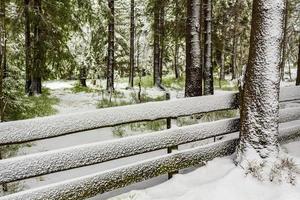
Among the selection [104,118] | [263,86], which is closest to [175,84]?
[263,86]

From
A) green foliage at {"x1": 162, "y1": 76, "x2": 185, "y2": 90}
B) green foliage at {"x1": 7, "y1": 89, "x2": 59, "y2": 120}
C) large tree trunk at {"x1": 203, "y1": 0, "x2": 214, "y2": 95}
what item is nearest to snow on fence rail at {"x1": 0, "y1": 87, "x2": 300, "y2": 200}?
green foliage at {"x1": 7, "y1": 89, "x2": 59, "y2": 120}

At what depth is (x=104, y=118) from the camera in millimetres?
4527

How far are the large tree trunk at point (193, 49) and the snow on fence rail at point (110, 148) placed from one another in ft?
10.7

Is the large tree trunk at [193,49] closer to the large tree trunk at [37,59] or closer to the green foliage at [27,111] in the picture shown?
the green foliage at [27,111]

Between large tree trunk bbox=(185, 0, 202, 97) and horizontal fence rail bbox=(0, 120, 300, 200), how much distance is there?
11.2 feet

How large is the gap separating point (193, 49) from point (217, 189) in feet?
16.0

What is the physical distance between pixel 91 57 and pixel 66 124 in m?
25.5

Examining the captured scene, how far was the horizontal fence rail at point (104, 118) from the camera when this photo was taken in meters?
3.90

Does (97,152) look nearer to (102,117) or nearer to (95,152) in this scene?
(95,152)

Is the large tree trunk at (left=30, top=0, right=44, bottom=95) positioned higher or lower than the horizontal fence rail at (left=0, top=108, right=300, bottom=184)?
higher

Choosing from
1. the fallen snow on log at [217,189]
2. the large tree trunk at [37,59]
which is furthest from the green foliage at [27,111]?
the fallen snow on log at [217,189]

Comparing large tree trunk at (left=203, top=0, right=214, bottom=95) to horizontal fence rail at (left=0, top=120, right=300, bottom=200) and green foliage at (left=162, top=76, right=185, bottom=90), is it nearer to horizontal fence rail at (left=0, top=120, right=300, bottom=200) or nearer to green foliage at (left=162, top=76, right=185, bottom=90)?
horizontal fence rail at (left=0, top=120, right=300, bottom=200)

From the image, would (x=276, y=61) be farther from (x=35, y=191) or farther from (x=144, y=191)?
(x=35, y=191)

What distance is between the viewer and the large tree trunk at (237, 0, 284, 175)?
5051 millimetres
